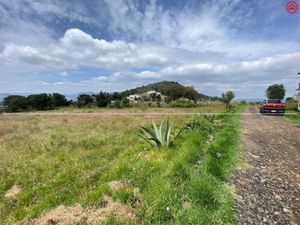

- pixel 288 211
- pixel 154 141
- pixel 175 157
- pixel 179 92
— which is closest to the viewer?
pixel 288 211

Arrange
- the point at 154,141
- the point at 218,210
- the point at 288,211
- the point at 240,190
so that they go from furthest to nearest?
the point at 154,141 → the point at 240,190 → the point at 288,211 → the point at 218,210

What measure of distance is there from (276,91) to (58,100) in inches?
3585

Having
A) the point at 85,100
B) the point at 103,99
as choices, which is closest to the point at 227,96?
the point at 103,99

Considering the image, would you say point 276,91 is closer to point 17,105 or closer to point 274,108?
point 274,108

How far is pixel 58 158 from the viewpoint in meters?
8.04

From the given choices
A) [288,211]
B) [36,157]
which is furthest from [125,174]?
[36,157]

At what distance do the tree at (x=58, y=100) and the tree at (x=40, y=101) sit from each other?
1534 millimetres

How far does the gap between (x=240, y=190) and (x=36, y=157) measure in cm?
734

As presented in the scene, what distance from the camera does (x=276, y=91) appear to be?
96.9m

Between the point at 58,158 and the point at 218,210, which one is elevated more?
the point at 218,210

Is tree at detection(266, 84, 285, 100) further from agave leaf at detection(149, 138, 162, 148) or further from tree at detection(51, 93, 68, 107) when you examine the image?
agave leaf at detection(149, 138, 162, 148)

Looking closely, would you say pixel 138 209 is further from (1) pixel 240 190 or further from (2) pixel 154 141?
(2) pixel 154 141

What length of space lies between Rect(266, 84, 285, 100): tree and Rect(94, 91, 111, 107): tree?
237 ft

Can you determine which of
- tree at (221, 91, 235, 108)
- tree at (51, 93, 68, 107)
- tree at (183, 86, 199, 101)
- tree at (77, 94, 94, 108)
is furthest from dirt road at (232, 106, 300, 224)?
tree at (183, 86, 199, 101)
